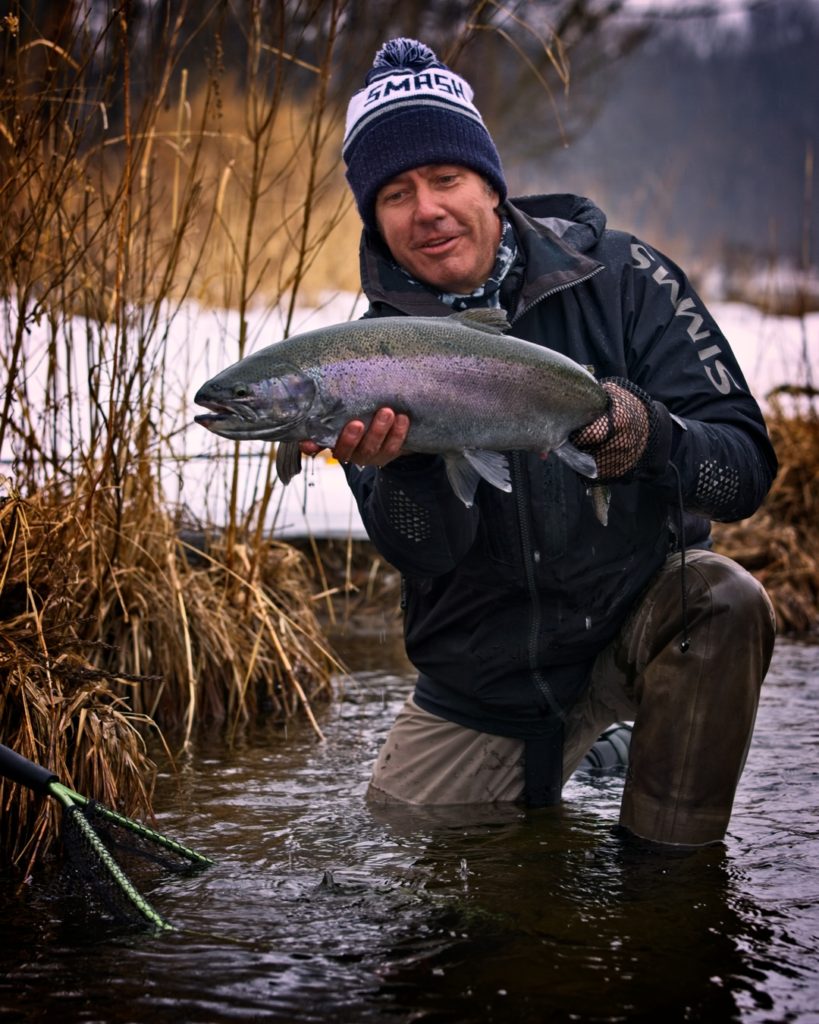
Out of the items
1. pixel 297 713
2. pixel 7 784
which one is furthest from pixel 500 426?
pixel 297 713

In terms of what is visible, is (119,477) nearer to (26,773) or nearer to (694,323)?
(26,773)

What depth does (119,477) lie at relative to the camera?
3.64 m

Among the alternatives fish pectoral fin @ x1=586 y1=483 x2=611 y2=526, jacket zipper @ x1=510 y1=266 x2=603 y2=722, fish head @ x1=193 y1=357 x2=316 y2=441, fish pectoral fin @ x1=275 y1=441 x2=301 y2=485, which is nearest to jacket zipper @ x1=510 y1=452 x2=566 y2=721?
jacket zipper @ x1=510 y1=266 x2=603 y2=722

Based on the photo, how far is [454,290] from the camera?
3.14 meters

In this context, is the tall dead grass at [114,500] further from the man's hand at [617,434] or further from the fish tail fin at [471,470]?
the man's hand at [617,434]

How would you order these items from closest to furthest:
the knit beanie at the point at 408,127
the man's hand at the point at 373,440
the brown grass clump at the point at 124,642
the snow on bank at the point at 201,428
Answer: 1. the man's hand at the point at 373,440
2. the brown grass clump at the point at 124,642
3. the knit beanie at the point at 408,127
4. the snow on bank at the point at 201,428

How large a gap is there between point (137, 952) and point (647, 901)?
975 mm

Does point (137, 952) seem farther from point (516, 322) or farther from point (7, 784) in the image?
point (516, 322)

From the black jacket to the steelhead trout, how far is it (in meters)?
0.34

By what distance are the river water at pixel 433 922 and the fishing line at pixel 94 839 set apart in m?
0.05

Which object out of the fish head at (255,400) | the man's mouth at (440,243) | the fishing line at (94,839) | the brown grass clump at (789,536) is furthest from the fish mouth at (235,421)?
the brown grass clump at (789,536)

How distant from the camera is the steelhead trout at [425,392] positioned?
7.67 feet

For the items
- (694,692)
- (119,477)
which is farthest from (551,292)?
(119,477)

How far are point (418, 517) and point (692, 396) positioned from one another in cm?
70
